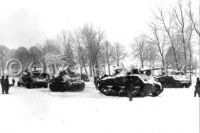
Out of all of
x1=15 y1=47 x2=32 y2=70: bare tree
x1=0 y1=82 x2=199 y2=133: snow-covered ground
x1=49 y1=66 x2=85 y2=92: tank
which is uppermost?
x1=15 y1=47 x2=32 y2=70: bare tree

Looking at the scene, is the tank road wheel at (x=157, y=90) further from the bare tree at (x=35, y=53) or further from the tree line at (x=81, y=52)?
the bare tree at (x=35, y=53)

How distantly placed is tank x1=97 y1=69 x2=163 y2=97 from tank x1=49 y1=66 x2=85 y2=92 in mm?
3263

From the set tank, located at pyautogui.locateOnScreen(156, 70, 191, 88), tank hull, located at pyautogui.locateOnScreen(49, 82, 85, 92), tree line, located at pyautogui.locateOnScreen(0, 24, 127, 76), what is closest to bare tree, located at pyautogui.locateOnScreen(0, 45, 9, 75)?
tree line, located at pyautogui.locateOnScreen(0, 24, 127, 76)

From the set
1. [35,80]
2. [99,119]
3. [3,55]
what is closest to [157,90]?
[99,119]

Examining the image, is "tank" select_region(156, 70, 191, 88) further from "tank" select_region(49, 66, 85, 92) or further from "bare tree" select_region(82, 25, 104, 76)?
"bare tree" select_region(82, 25, 104, 76)

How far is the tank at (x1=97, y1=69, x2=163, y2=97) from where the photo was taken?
18.9 metres

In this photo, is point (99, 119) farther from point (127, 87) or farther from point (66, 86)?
point (66, 86)

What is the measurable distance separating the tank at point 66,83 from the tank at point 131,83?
3263 millimetres

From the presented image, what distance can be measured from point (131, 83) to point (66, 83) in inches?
275

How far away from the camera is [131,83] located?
18578 millimetres

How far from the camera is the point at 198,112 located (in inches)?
421

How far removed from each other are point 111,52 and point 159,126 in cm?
5977

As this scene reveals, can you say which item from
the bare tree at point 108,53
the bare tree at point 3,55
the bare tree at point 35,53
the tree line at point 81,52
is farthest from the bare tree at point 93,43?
the bare tree at point 3,55

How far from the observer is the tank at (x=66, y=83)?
2359 cm
